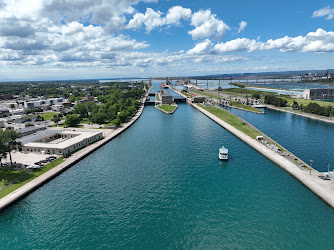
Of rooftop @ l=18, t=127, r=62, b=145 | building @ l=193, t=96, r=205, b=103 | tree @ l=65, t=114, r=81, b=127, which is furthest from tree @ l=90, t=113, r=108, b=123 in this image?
building @ l=193, t=96, r=205, b=103

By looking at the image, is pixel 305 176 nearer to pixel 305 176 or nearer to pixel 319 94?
pixel 305 176

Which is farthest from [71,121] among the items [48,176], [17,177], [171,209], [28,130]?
[171,209]

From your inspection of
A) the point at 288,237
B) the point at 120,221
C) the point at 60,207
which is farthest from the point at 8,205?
the point at 288,237

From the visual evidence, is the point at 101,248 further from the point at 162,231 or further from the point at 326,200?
the point at 326,200

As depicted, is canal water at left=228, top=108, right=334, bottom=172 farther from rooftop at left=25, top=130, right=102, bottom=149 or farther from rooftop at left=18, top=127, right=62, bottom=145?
rooftop at left=18, top=127, right=62, bottom=145

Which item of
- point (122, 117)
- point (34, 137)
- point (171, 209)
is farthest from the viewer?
point (122, 117)
